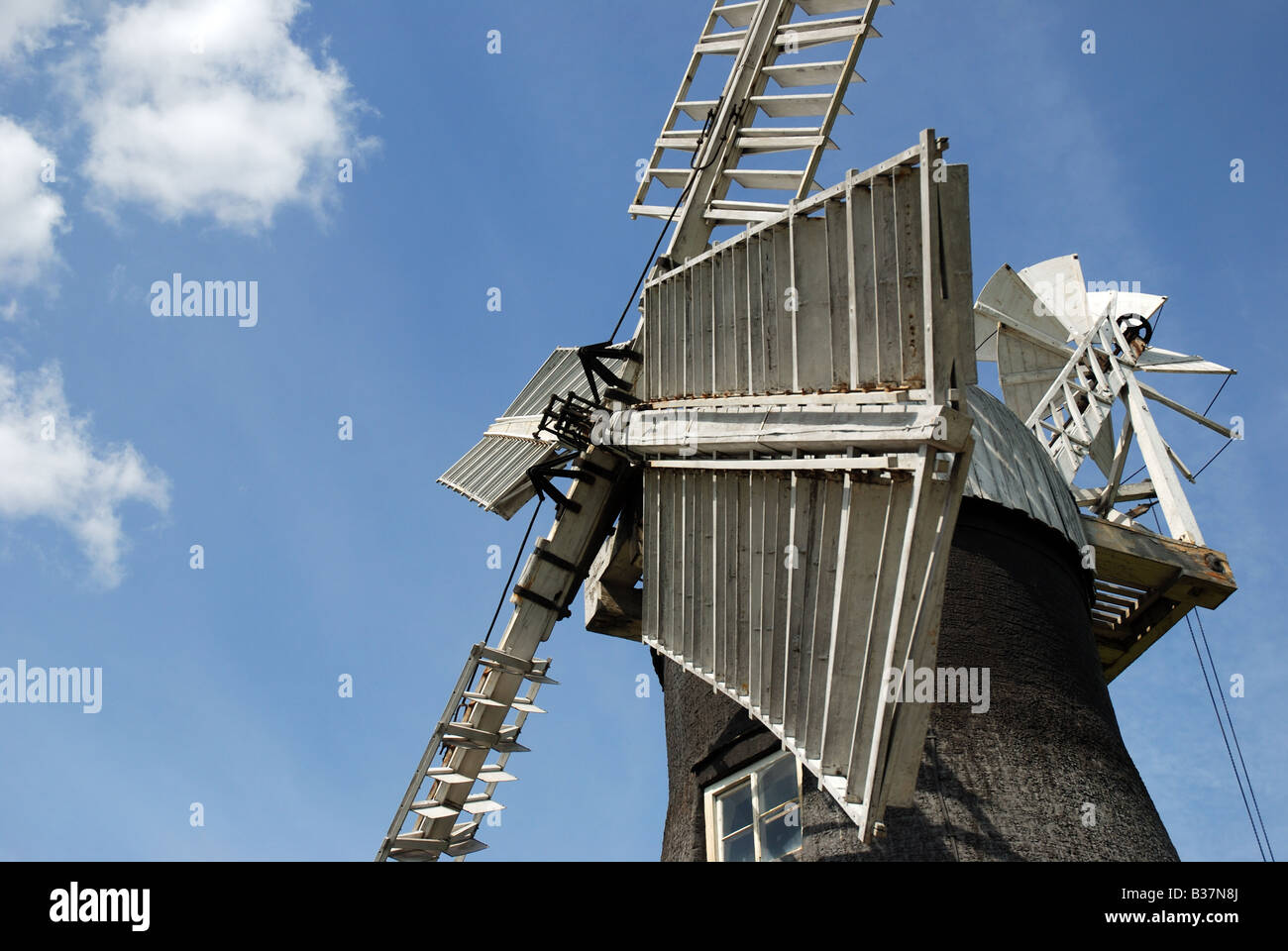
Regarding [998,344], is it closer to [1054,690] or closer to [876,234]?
[1054,690]

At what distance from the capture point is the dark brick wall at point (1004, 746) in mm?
7809

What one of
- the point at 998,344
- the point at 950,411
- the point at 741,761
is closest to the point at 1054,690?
the point at 741,761

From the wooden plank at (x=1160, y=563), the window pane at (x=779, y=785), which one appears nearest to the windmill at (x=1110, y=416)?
the wooden plank at (x=1160, y=563)

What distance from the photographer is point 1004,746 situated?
8289 millimetres

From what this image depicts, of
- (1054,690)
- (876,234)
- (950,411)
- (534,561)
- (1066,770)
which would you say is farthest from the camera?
(534,561)

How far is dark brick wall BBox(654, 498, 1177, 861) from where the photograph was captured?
7.81m

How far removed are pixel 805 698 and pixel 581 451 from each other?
5064mm

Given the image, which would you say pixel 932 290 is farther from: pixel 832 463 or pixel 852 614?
pixel 852 614

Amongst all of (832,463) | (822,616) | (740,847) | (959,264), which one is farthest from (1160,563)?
(959,264)

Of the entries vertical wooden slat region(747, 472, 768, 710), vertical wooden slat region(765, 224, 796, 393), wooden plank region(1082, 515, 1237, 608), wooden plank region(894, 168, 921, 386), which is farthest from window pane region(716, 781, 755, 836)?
wooden plank region(894, 168, 921, 386)

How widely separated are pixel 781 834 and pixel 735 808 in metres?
0.83

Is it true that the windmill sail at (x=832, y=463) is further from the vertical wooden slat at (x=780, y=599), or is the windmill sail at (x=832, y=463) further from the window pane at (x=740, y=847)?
the window pane at (x=740, y=847)

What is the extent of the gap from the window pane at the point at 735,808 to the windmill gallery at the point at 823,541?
0.02 meters

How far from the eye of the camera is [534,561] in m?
11.2
